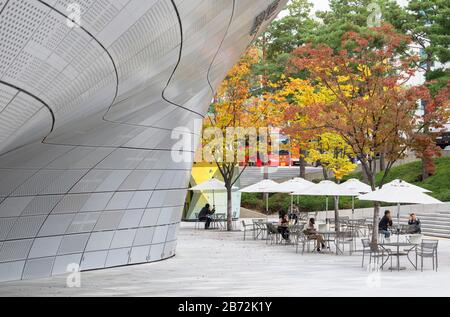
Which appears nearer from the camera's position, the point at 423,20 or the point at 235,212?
the point at 235,212

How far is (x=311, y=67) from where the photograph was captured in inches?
973

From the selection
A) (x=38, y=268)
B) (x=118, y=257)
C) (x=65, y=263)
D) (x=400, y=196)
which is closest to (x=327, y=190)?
(x=400, y=196)

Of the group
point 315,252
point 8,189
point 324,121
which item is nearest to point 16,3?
point 8,189

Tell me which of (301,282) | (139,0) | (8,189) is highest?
(139,0)

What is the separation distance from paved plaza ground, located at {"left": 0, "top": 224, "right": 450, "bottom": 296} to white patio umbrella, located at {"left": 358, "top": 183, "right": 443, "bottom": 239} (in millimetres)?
1806

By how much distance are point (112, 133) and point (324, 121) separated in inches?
360

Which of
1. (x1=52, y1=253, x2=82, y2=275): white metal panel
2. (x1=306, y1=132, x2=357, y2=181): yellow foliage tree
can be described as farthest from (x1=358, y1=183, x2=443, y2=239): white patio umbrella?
(x1=306, y1=132, x2=357, y2=181): yellow foliage tree

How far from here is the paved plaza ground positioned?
15461 mm

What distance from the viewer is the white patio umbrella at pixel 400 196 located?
22.8 meters

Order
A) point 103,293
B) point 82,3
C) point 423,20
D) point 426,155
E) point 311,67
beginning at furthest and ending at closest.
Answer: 1. point 423,20
2. point 311,67
3. point 426,155
4. point 103,293
5. point 82,3

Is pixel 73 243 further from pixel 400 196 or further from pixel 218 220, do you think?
pixel 218 220

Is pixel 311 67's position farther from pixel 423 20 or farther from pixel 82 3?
pixel 423 20

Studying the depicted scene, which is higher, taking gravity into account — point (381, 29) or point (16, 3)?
point (381, 29)

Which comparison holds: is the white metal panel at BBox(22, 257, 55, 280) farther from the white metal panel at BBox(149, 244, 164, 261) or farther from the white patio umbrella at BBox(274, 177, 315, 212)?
the white patio umbrella at BBox(274, 177, 315, 212)
